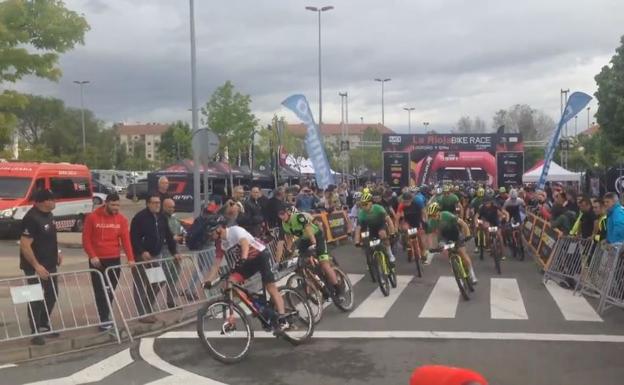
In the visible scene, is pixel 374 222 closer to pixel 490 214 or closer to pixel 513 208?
pixel 490 214

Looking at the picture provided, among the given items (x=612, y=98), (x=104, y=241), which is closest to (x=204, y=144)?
(x=104, y=241)

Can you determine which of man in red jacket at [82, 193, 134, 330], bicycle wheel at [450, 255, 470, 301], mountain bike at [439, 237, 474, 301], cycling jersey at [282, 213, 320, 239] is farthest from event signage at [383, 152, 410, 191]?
man in red jacket at [82, 193, 134, 330]

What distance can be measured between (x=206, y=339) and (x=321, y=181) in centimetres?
1715

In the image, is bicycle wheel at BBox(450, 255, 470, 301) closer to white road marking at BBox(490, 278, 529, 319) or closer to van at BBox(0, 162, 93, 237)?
white road marking at BBox(490, 278, 529, 319)

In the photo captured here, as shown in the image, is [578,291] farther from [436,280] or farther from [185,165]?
[185,165]

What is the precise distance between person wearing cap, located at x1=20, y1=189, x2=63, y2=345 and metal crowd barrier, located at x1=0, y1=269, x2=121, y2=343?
0.04 feet

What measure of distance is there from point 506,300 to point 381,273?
201 centimetres

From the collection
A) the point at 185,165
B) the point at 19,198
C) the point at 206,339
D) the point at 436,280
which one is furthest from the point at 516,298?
the point at 185,165

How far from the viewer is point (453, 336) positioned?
830 centimetres

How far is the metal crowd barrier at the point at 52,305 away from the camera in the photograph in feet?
26.2

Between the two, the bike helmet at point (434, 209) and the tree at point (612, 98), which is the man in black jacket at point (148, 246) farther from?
the tree at point (612, 98)

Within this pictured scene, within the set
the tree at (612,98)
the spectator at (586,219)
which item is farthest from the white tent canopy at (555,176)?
the spectator at (586,219)

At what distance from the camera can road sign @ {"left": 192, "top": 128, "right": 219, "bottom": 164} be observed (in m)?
14.1

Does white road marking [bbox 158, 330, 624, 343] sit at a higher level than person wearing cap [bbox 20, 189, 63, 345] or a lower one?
lower
